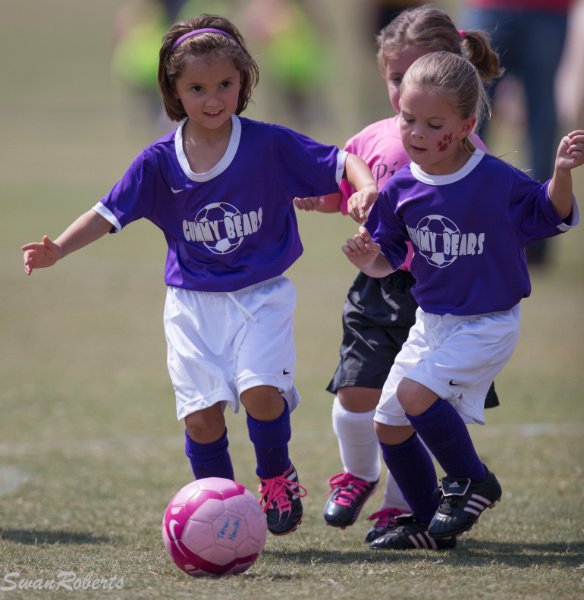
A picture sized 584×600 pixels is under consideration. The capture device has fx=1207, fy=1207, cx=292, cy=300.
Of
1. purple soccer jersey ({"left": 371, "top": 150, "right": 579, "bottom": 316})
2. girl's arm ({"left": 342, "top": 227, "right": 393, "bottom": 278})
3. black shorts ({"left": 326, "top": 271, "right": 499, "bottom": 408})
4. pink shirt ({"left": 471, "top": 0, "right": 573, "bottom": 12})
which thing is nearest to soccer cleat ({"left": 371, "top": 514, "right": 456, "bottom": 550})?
black shorts ({"left": 326, "top": 271, "right": 499, "bottom": 408})

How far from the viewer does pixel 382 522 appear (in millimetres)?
4602

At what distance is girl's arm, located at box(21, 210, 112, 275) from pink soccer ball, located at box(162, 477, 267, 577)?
38.3 inches

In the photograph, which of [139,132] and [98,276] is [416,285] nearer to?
[98,276]

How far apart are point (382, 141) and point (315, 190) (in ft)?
1.33

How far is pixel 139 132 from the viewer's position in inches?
766

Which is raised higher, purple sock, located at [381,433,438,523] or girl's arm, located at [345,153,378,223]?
girl's arm, located at [345,153,378,223]

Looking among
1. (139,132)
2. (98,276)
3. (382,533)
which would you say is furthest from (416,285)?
(139,132)

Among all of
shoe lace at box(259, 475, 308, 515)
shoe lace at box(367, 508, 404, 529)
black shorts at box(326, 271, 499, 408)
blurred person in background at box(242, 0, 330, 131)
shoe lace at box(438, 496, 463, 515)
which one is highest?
blurred person in background at box(242, 0, 330, 131)

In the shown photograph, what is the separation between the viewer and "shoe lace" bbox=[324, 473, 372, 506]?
4.62 metres

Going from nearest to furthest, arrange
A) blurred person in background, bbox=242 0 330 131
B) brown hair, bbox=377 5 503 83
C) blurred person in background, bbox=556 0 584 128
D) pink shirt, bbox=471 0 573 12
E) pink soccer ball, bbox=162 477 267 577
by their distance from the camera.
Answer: pink soccer ball, bbox=162 477 267 577, brown hair, bbox=377 5 503 83, pink shirt, bbox=471 0 573 12, blurred person in background, bbox=556 0 584 128, blurred person in background, bbox=242 0 330 131

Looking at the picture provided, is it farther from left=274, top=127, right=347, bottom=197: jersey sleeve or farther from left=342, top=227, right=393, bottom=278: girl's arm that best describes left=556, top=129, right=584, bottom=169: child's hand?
left=274, top=127, right=347, bottom=197: jersey sleeve

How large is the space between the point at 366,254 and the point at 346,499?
3.45 feet

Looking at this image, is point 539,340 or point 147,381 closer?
point 147,381

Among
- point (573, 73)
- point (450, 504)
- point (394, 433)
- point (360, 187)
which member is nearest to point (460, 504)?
point (450, 504)
